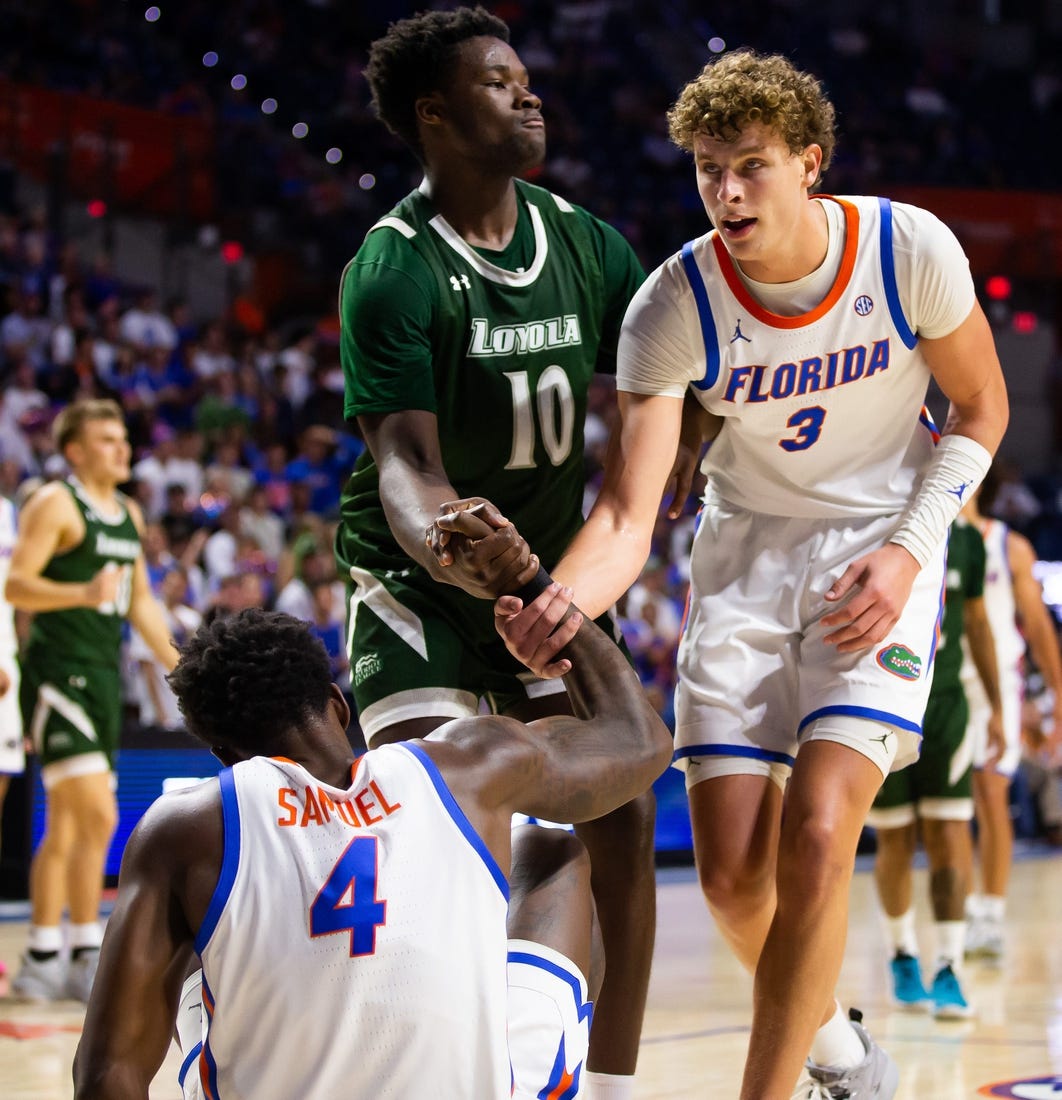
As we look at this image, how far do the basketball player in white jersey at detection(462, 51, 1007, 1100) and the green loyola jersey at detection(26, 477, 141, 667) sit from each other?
353 centimetres

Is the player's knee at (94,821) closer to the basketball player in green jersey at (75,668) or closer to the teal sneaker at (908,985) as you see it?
the basketball player in green jersey at (75,668)

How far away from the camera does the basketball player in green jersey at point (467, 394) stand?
378 centimetres

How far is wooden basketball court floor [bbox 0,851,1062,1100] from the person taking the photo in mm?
4918

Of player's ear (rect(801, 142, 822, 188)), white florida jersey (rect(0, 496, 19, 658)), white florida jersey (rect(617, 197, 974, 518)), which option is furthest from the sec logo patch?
white florida jersey (rect(0, 496, 19, 658))

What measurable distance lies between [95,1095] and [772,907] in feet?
6.25

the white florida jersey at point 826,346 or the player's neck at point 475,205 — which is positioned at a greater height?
the player's neck at point 475,205

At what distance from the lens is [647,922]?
3.82 m

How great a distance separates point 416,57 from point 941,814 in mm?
4104

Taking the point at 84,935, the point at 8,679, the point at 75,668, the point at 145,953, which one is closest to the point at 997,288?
the point at 8,679

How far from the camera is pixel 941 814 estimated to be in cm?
682

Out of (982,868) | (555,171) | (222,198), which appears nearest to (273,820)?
(982,868)

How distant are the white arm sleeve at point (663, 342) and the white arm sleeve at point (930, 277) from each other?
465mm

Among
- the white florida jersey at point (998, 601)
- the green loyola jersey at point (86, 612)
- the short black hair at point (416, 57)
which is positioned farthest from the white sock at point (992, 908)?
the short black hair at point (416, 57)

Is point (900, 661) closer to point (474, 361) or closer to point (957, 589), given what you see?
point (474, 361)
